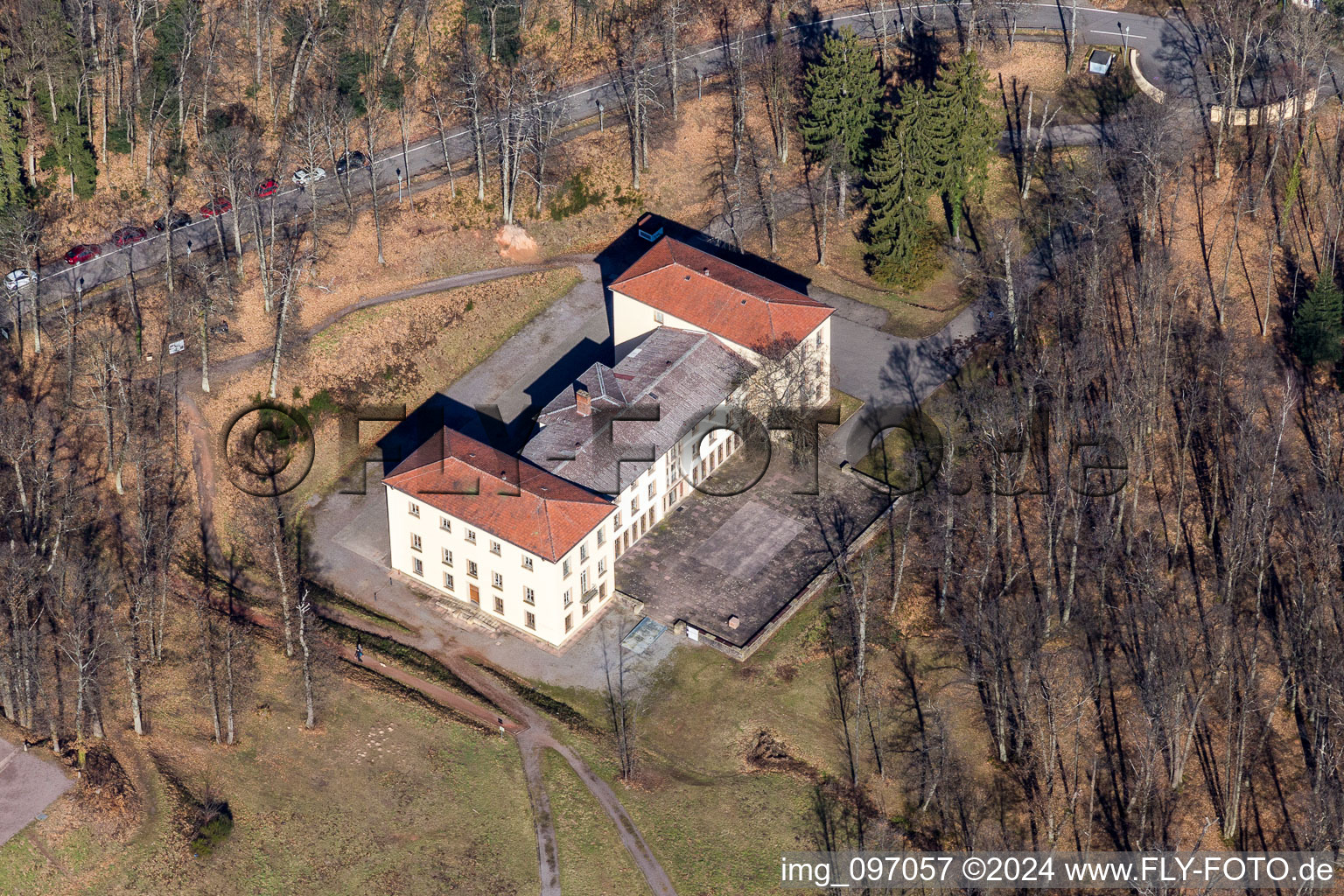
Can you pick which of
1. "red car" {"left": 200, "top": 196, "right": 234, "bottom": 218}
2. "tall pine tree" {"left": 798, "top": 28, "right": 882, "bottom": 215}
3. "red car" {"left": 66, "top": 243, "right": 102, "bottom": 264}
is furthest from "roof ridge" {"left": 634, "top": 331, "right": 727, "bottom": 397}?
"red car" {"left": 66, "top": 243, "right": 102, "bottom": 264}

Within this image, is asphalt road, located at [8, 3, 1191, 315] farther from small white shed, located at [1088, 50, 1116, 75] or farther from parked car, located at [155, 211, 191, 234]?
small white shed, located at [1088, 50, 1116, 75]

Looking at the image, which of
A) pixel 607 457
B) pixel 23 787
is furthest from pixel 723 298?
pixel 23 787

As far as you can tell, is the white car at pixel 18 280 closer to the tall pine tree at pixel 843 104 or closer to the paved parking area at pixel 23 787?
the paved parking area at pixel 23 787

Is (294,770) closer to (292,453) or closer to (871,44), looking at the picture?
(292,453)

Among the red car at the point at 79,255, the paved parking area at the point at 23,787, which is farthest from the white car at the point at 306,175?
the paved parking area at the point at 23,787

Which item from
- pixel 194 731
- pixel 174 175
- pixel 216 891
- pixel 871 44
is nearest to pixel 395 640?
pixel 194 731

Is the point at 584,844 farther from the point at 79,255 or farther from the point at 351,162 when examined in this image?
the point at 351,162
